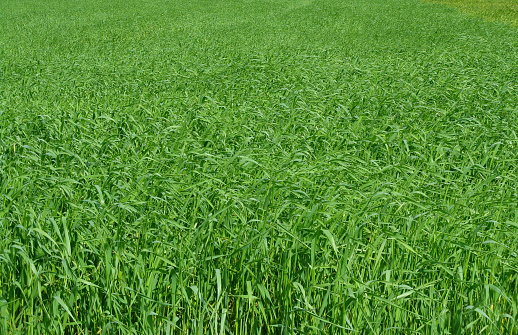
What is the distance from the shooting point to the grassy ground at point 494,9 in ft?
71.1

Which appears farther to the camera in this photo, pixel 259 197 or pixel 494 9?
pixel 494 9

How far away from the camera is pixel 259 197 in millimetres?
3561

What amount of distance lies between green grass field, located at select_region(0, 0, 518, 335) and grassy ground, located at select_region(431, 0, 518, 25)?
1397cm

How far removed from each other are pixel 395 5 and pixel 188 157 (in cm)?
2376

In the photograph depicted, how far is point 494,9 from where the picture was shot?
2516 cm

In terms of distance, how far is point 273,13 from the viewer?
71.1ft

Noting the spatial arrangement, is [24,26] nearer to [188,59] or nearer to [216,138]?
[188,59]

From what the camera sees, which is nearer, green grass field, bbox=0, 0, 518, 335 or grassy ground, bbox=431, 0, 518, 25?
green grass field, bbox=0, 0, 518, 335

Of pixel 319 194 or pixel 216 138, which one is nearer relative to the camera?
pixel 319 194

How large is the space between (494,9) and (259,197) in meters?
25.8

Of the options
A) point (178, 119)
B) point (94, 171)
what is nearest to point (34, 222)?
point (94, 171)

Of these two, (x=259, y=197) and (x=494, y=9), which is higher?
(x=259, y=197)

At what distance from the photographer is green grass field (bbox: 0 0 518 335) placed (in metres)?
2.69

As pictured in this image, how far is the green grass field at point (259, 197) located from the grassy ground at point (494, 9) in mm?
13971
